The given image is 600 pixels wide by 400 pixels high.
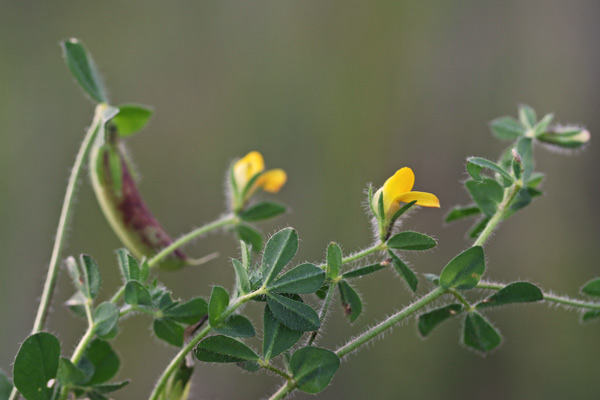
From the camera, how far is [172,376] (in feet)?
1.00

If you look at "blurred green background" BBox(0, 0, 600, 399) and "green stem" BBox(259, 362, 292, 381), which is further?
"blurred green background" BBox(0, 0, 600, 399)

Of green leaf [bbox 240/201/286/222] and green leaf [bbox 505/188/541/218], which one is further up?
green leaf [bbox 240/201/286/222]

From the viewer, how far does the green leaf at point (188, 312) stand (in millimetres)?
306

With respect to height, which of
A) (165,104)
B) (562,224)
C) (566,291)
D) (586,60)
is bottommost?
(566,291)

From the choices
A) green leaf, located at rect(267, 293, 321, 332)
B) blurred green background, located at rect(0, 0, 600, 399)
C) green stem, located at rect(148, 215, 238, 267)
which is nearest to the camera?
green leaf, located at rect(267, 293, 321, 332)

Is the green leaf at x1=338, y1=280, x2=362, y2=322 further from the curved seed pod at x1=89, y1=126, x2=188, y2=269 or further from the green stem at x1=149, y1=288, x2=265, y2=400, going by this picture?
the curved seed pod at x1=89, y1=126, x2=188, y2=269

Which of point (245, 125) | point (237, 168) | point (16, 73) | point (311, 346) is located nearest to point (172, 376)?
point (311, 346)

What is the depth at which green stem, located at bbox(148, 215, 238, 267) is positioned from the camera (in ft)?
1.22

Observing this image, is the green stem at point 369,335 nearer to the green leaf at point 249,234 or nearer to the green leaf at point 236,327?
the green leaf at point 236,327

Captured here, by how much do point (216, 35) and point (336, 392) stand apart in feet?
3.34

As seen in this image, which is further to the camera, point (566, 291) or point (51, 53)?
point (51, 53)

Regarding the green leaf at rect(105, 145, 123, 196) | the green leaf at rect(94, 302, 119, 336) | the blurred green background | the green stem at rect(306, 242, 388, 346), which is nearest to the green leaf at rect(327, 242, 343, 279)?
the green stem at rect(306, 242, 388, 346)

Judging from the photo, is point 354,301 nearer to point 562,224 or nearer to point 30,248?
point 562,224

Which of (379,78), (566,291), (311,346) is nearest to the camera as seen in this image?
(311,346)
